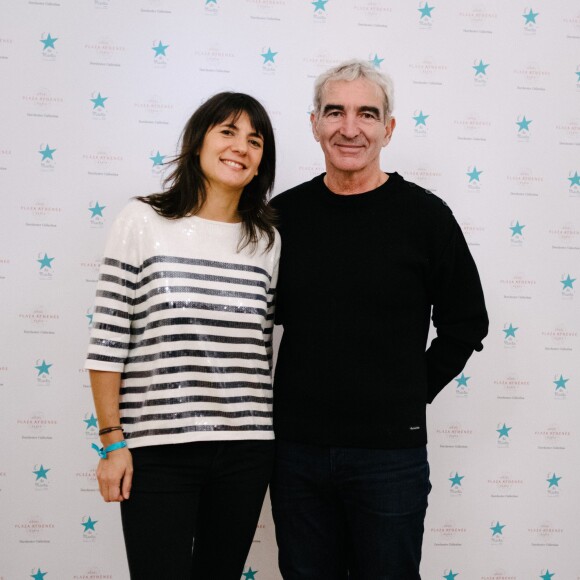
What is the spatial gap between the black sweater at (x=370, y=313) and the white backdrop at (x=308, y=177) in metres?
0.64

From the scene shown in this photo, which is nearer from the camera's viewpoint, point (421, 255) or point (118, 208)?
point (421, 255)

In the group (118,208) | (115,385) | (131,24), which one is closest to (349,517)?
(115,385)

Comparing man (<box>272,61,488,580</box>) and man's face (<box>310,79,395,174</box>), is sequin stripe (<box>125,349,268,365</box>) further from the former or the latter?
man's face (<box>310,79,395,174</box>)

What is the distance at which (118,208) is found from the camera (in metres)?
2.06

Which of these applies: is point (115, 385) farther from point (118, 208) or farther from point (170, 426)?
point (118, 208)

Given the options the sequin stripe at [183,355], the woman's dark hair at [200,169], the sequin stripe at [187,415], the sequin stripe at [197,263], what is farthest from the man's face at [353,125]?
the sequin stripe at [187,415]

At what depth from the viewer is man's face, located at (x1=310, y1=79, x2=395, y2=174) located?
4.92 ft

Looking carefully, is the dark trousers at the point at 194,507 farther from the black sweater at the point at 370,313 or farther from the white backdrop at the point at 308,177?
the white backdrop at the point at 308,177

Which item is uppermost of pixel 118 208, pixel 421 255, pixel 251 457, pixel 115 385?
pixel 118 208

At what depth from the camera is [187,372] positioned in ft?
4.22

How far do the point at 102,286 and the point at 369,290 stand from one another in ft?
1.99

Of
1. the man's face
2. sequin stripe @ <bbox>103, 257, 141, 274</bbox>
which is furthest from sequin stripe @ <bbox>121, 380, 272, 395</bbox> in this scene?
the man's face

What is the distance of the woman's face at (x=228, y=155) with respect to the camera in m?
1.40

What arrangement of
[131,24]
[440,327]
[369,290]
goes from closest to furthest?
[369,290] < [440,327] < [131,24]
